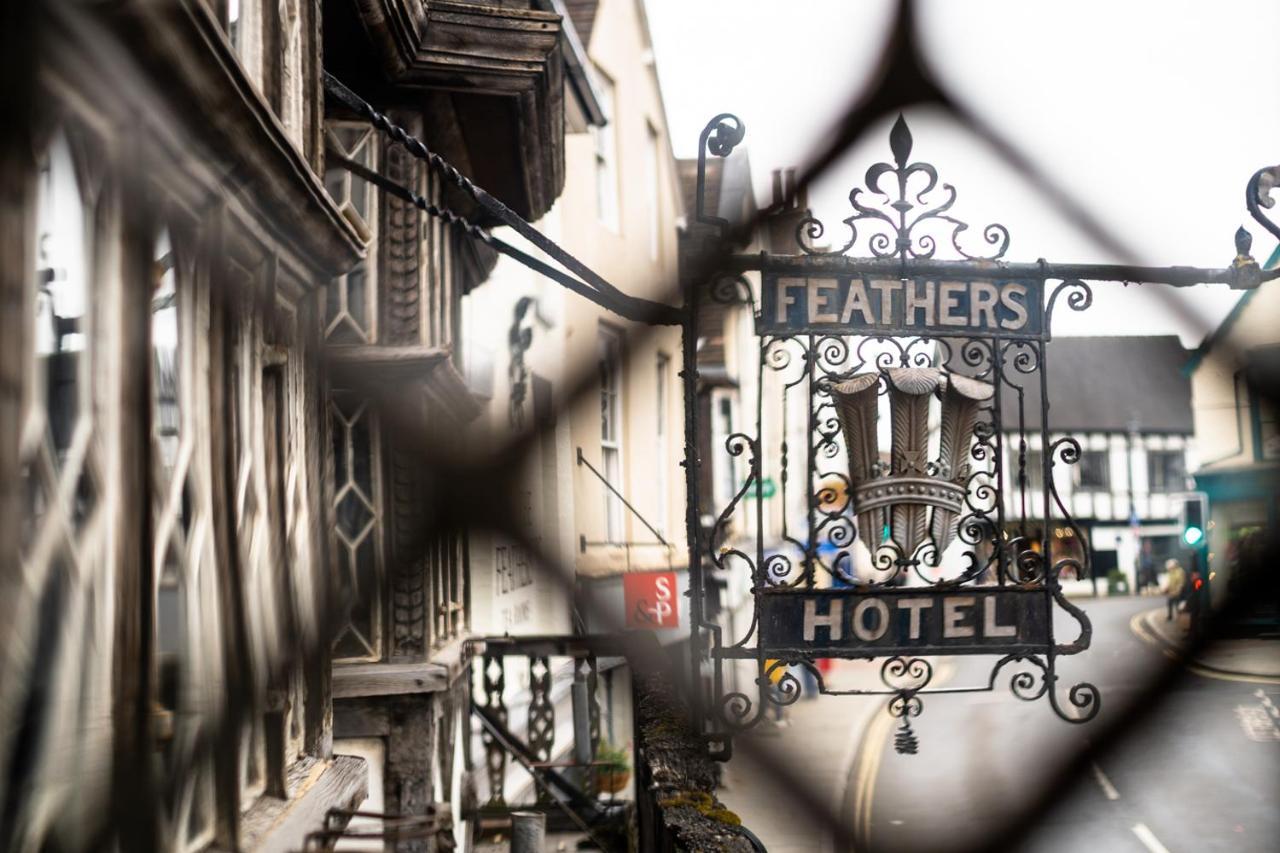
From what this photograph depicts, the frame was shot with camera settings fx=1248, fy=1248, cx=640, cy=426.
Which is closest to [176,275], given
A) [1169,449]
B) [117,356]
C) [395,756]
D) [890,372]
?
[117,356]

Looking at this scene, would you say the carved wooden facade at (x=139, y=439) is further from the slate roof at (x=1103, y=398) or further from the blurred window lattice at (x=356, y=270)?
the slate roof at (x=1103, y=398)

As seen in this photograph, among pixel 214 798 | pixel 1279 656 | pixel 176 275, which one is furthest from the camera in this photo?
pixel 1279 656

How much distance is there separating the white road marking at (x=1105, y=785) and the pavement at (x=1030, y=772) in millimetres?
16

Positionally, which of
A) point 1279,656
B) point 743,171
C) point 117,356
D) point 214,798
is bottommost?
point 1279,656

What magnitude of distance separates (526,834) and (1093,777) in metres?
6.70

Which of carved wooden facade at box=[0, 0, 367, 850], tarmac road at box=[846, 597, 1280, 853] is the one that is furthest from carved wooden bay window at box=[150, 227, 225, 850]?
tarmac road at box=[846, 597, 1280, 853]

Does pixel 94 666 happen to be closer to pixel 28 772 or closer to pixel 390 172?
pixel 28 772

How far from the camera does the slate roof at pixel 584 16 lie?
734 cm

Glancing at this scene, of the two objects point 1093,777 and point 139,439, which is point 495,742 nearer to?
point 139,439

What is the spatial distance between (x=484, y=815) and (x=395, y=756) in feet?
2.86

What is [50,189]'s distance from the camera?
702 millimetres

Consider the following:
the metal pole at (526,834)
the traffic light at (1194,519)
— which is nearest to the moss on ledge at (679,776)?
the metal pole at (526,834)

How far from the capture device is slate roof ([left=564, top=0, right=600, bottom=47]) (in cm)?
734

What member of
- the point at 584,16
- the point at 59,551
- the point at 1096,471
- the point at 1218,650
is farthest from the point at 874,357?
the point at 1096,471
